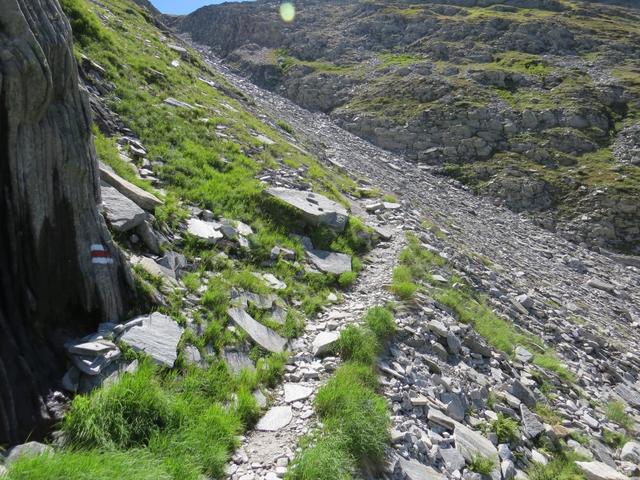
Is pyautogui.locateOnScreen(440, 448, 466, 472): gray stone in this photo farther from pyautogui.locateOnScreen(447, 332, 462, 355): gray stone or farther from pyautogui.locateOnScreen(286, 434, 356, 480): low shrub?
pyautogui.locateOnScreen(447, 332, 462, 355): gray stone

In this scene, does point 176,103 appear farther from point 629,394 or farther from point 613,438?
point 629,394

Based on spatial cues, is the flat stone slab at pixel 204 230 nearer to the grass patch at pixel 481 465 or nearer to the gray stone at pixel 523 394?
the grass patch at pixel 481 465

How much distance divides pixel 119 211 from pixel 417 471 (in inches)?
328

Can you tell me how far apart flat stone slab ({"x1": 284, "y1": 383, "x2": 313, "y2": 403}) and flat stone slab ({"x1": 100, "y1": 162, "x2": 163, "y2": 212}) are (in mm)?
6299

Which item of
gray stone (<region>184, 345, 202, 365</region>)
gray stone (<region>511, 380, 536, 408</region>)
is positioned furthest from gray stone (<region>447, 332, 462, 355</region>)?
gray stone (<region>184, 345, 202, 365</region>)

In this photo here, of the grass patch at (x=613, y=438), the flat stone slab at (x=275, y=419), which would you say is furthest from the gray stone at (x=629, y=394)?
the flat stone slab at (x=275, y=419)

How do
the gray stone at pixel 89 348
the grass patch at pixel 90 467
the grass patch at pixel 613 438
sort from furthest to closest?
the grass patch at pixel 613 438 < the gray stone at pixel 89 348 < the grass patch at pixel 90 467

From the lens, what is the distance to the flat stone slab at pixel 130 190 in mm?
11107

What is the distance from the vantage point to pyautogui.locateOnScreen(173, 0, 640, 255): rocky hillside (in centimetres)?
4566

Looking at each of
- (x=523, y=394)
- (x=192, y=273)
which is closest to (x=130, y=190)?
(x=192, y=273)

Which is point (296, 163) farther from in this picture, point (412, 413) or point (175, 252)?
point (412, 413)

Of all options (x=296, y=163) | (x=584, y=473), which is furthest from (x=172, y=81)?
(x=584, y=473)

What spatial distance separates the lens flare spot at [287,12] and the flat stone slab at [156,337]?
372 feet

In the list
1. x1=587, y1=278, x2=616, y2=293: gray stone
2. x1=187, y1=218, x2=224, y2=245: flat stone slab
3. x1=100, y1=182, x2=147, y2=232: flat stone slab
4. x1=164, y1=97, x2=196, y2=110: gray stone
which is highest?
x1=164, y1=97, x2=196, y2=110: gray stone
